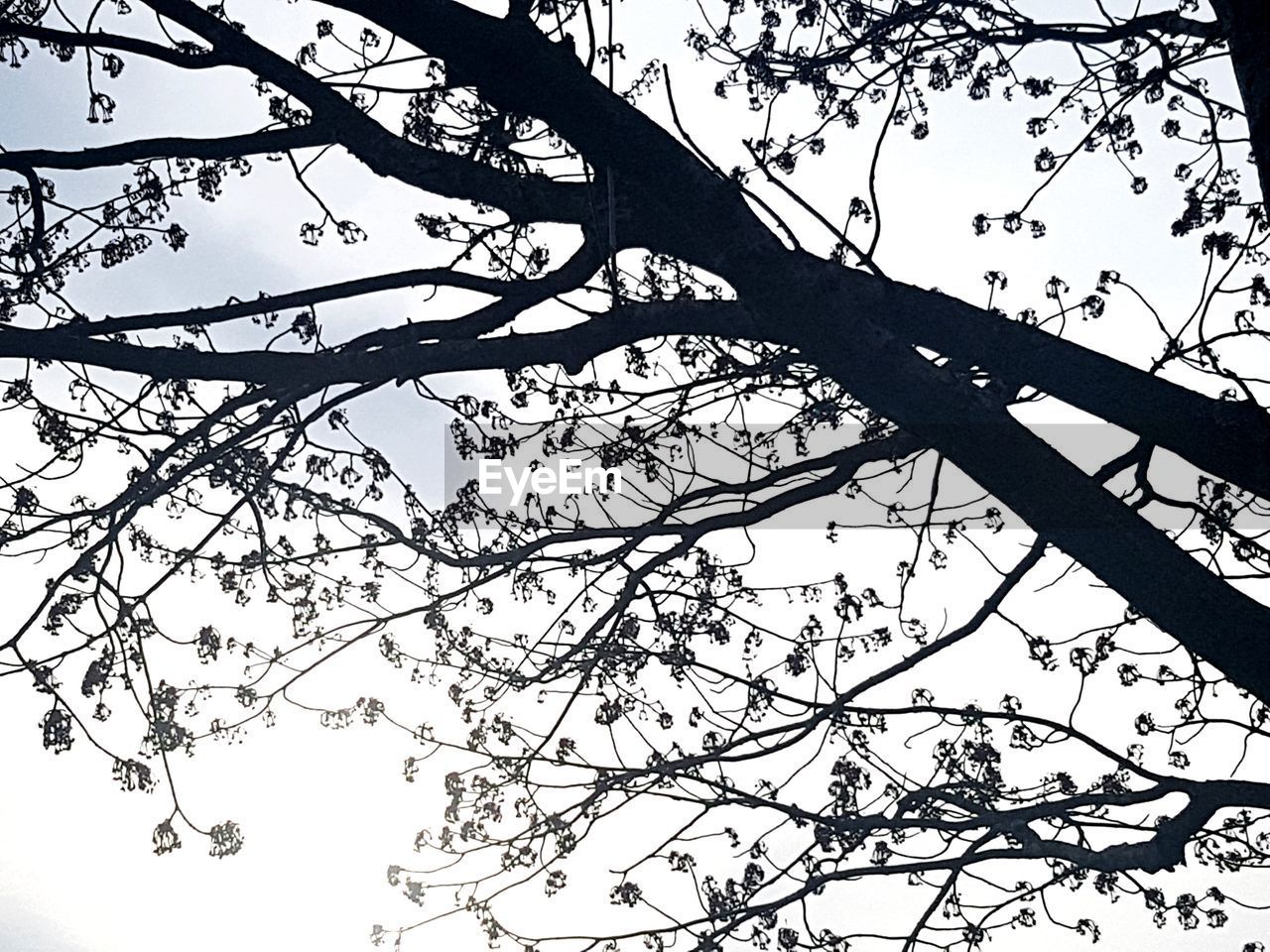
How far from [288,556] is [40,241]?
172cm

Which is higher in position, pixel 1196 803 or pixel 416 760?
pixel 1196 803

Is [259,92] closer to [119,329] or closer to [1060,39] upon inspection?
[119,329]

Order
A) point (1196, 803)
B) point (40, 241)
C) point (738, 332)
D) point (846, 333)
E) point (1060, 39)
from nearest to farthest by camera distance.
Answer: point (846, 333) → point (738, 332) → point (40, 241) → point (1196, 803) → point (1060, 39)

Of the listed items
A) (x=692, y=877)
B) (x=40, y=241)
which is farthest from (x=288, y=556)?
(x=692, y=877)

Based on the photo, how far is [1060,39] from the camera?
5574 mm

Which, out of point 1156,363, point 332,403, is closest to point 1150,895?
point 1156,363

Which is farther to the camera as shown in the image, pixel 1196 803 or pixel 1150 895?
pixel 1150 895

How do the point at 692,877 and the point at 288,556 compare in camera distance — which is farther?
the point at 692,877

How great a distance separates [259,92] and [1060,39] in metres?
3.92

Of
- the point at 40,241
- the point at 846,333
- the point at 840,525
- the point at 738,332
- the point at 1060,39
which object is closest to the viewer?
the point at 846,333

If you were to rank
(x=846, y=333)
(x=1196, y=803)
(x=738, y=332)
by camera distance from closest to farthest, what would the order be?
(x=846, y=333), (x=738, y=332), (x=1196, y=803)

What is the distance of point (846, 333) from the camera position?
12.4 feet

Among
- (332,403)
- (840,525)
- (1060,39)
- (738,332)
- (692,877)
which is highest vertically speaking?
(1060,39)

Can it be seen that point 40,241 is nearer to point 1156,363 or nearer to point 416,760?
point 416,760
